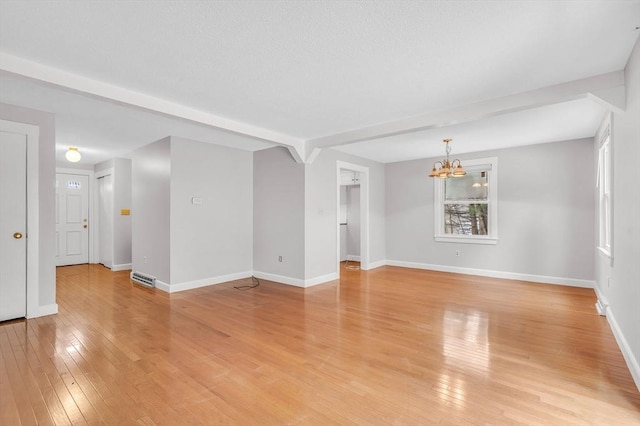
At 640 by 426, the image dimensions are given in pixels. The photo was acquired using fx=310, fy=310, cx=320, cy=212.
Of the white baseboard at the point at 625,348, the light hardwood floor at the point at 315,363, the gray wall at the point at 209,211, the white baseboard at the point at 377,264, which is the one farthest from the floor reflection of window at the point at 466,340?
the gray wall at the point at 209,211

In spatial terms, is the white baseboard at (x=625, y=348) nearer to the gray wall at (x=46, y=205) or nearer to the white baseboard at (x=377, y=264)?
the white baseboard at (x=377, y=264)

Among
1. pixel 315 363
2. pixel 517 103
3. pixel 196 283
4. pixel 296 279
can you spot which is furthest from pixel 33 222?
pixel 517 103

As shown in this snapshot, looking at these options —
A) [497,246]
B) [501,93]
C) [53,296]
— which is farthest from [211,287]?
[497,246]

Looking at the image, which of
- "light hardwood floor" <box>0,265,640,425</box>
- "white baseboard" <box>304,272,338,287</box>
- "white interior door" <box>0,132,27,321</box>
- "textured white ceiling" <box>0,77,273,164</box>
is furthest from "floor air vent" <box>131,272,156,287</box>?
"white baseboard" <box>304,272,338,287</box>

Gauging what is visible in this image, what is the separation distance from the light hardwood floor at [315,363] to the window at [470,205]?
1.99 meters

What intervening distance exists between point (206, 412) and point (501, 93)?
374cm

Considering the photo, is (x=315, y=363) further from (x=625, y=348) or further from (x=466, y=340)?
(x=625, y=348)

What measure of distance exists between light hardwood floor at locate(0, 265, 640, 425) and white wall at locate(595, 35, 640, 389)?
0.79ft

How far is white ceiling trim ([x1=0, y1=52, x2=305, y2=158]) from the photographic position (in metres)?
2.44

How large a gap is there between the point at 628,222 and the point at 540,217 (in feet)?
11.3

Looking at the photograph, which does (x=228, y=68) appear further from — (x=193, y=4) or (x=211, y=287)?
(x=211, y=287)

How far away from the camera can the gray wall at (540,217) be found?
17.3 ft

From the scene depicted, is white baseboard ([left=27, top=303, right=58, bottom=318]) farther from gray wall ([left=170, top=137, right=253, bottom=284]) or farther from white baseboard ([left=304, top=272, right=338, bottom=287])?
white baseboard ([left=304, top=272, right=338, bottom=287])

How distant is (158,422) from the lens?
1851mm
